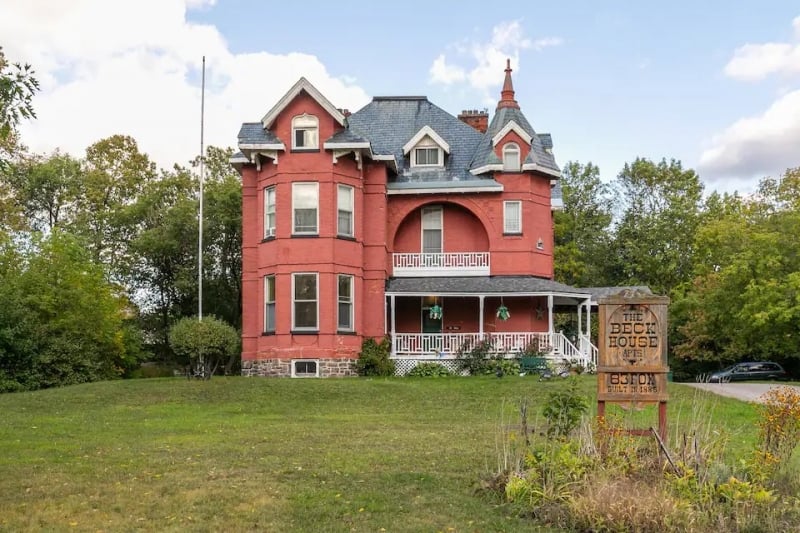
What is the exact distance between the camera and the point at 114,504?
9.93 m

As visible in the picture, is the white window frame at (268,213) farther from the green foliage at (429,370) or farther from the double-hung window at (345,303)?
the green foliage at (429,370)

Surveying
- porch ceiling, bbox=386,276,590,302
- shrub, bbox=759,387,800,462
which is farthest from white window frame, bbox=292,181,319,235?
shrub, bbox=759,387,800,462

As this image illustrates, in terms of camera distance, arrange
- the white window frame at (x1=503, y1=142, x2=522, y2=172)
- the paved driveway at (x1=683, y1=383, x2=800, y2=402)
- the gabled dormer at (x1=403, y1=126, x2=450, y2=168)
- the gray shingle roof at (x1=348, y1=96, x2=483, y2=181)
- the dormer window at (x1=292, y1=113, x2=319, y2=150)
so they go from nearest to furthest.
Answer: the paved driveway at (x1=683, y1=383, x2=800, y2=402)
the dormer window at (x1=292, y1=113, x2=319, y2=150)
the white window frame at (x1=503, y1=142, x2=522, y2=172)
the gabled dormer at (x1=403, y1=126, x2=450, y2=168)
the gray shingle roof at (x1=348, y1=96, x2=483, y2=181)

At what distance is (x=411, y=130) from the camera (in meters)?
34.9

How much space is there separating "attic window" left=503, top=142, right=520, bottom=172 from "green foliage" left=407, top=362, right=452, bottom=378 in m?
7.67

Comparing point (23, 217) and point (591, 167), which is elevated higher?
point (591, 167)

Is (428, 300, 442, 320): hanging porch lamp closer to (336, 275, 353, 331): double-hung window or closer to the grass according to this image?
(336, 275, 353, 331): double-hung window

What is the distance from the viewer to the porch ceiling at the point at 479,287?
30.8 m

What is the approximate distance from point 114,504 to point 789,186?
43161mm

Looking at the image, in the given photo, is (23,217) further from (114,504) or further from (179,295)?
(114,504)

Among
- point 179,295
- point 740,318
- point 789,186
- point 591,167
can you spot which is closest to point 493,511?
point 740,318

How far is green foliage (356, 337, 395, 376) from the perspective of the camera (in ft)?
98.3

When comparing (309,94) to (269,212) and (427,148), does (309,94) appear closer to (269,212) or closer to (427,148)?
(269,212)

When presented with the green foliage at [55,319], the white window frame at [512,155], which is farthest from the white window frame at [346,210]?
the green foliage at [55,319]
